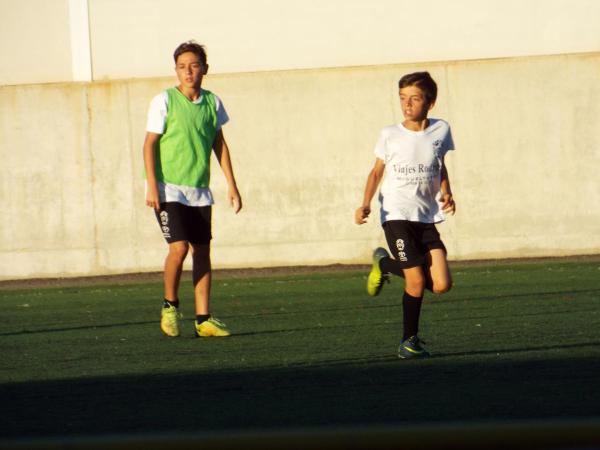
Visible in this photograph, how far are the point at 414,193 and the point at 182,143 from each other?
5.78 ft

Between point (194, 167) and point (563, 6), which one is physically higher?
point (563, 6)

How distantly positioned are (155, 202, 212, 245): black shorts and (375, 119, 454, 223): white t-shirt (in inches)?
59.5

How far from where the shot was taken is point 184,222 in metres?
7.60

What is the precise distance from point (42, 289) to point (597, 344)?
888 cm

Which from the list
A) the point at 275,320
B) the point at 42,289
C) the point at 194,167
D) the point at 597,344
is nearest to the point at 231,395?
the point at 597,344

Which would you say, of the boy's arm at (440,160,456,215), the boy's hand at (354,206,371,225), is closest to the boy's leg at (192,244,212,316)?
the boy's hand at (354,206,371,225)

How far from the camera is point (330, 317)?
9.05m

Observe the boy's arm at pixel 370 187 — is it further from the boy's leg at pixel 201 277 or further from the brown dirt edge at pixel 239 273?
the brown dirt edge at pixel 239 273

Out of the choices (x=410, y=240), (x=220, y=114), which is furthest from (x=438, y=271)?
(x=220, y=114)

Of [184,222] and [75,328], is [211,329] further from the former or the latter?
[75,328]

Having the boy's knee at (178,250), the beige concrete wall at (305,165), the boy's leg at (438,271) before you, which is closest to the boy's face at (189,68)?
the boy's knee at (178,250)

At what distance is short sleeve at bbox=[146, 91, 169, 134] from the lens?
24.8 ft

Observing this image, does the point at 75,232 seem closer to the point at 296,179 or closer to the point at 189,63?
the point at 296,179

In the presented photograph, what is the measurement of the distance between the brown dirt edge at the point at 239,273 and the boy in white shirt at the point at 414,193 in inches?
305
